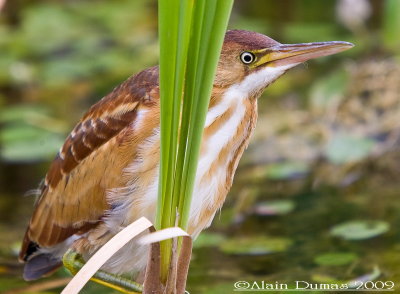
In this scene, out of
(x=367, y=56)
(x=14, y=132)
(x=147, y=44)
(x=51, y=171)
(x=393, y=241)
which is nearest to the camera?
(x=51, y=171)

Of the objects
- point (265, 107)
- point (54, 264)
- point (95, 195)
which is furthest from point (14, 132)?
point (95, 195)

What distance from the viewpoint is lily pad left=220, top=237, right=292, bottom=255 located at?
368 cm

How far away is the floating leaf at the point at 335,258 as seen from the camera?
3.46m

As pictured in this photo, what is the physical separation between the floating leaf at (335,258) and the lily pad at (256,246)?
0.65 ft

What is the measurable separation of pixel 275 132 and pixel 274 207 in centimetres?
84

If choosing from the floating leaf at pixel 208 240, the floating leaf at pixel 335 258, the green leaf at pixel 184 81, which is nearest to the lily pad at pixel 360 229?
the floating leaf at pixel 335 258

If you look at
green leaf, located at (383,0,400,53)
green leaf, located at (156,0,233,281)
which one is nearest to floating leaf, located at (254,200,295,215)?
green leaf, located at (383,0,400,53)

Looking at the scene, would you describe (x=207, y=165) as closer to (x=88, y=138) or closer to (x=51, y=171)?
(x=88, y=138)

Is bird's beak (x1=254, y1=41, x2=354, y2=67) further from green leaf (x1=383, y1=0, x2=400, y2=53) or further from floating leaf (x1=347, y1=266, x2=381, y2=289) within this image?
green leaf (x1=383, y1=0, x2=400, y2=53)

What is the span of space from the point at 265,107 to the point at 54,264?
2118 millimetres

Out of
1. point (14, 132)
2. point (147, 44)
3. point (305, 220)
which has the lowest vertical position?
point (305, 220)

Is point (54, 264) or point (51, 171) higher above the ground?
point (51, 171)

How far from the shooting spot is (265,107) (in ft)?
16.9

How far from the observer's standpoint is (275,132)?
15.9ft
